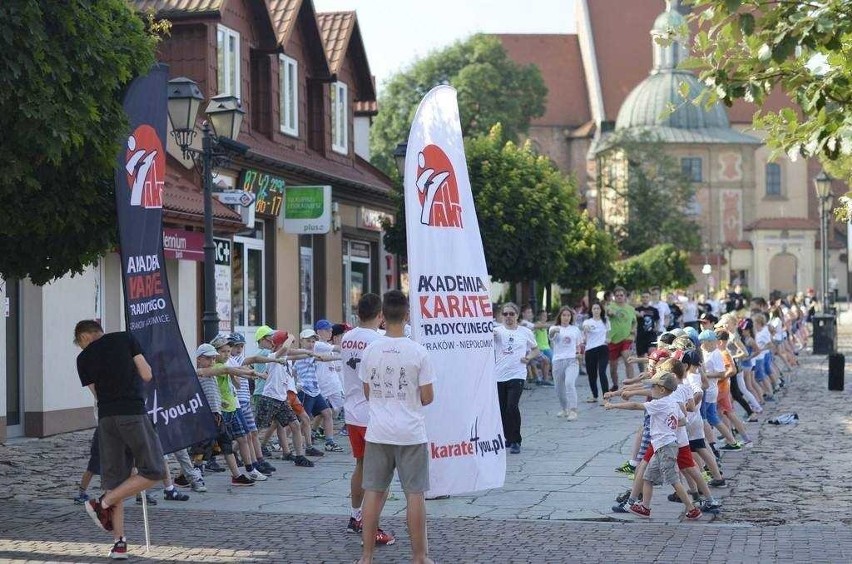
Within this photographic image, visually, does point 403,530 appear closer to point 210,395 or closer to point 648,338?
point 210,395

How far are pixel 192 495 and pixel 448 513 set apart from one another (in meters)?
2.48

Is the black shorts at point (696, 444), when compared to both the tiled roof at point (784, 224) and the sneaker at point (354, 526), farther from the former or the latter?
the tiled roof at point (784, 224)

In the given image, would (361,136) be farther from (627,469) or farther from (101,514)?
(101,514)

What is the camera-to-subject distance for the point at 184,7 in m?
22.9

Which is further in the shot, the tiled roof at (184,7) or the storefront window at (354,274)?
the storefront window at (354,274)

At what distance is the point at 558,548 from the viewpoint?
957 centimetres

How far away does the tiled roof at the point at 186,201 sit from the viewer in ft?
61.7

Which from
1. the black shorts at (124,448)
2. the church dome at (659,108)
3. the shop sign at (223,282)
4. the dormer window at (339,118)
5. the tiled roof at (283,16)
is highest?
the church dome at (659,108)

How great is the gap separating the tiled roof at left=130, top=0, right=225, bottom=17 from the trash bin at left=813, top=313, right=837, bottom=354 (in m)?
21.6

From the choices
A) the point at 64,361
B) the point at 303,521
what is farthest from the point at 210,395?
the point at 64,361

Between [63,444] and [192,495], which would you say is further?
[63,444]

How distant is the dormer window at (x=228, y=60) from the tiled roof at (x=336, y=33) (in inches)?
187

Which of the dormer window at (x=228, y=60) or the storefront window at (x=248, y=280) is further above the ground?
the dormer window at (x=228, y=60)

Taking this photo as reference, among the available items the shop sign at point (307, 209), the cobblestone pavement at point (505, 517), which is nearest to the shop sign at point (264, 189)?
the shop sign at point (307, 209)
